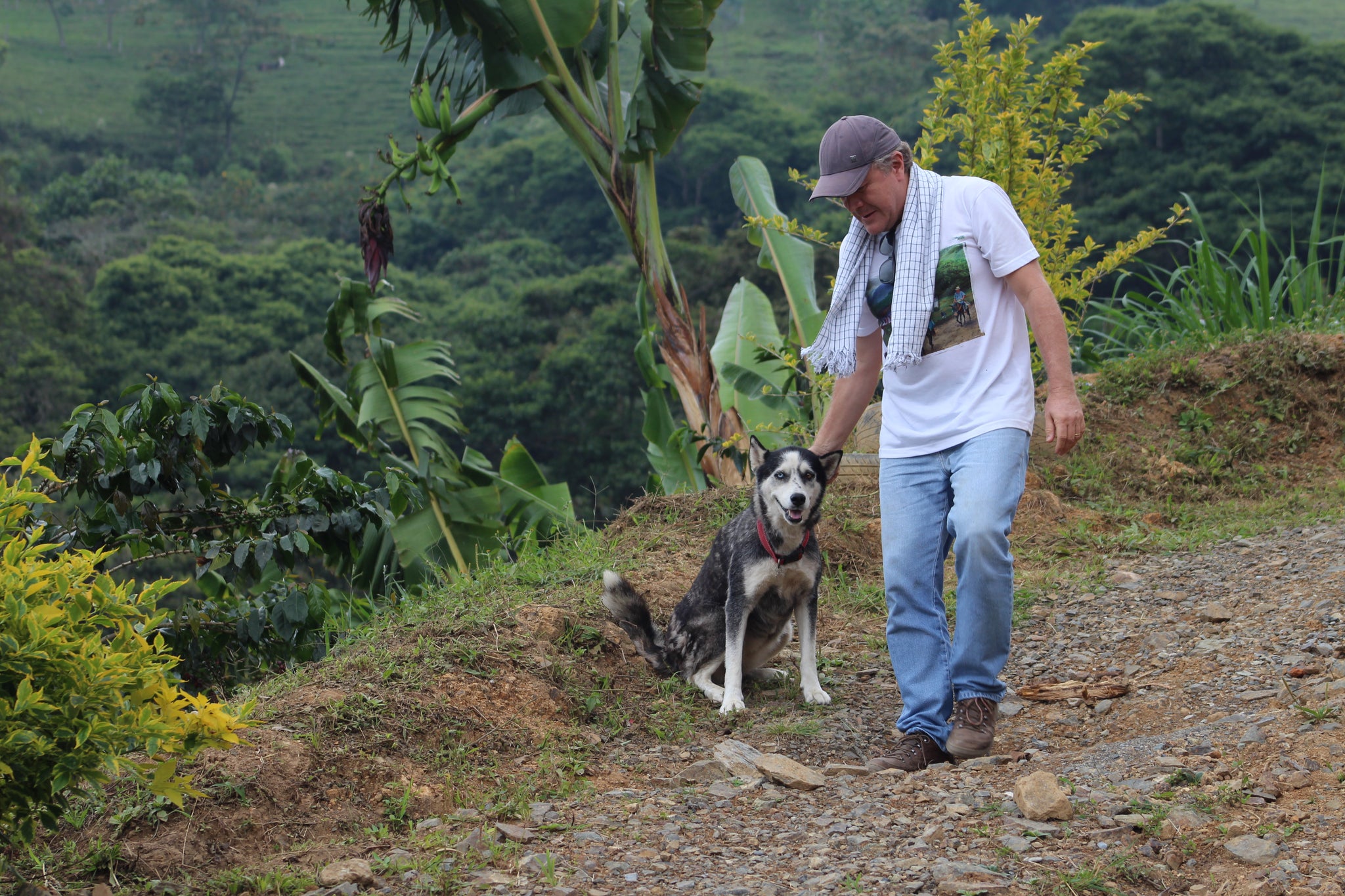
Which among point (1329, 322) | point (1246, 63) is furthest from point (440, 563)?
point (1246, 63)

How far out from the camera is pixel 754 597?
4605mm

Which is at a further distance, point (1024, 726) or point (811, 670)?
point (811, 670)

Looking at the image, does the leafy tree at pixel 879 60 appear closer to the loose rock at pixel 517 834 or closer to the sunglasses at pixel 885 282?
the sunglasses at pixel 885 282

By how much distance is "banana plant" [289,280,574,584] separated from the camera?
7.53 meters

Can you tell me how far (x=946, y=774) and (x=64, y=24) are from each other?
7047 cm

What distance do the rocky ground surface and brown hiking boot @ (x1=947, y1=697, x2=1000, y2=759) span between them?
0.07 meters

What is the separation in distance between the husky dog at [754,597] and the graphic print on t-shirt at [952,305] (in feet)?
2.52

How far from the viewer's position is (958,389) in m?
3.79

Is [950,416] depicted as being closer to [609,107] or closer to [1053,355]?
[1053,355]

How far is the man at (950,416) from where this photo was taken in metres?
3.68

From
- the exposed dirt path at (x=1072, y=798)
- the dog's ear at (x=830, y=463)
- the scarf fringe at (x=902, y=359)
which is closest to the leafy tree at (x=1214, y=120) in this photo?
the exposed dirt path at (x=1072, y=798)

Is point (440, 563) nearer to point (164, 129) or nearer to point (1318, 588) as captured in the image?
point (1318, 588)

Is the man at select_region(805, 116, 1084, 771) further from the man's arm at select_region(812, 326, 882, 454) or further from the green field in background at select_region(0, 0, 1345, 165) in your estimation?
the green field in background at select_region(0, 0, 1345, 165)

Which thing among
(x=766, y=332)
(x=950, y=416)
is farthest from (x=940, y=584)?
(x=766, y=332)
